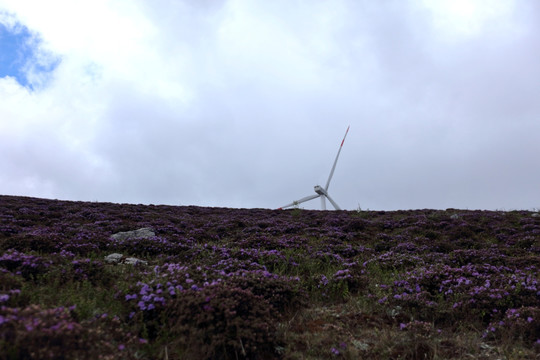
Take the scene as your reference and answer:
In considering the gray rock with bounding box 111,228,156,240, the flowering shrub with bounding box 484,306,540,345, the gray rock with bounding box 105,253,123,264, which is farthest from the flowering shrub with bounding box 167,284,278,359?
the gray rock with bounding box 111,228,156,240

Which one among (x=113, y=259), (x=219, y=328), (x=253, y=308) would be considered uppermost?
(x=113, y=259)

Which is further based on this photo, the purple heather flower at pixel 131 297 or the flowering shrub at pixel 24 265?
the flowering shrub at pixel 24 265

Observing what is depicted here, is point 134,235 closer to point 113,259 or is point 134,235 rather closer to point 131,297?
point 113,259

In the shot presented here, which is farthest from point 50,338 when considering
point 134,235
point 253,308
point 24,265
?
point 134,235

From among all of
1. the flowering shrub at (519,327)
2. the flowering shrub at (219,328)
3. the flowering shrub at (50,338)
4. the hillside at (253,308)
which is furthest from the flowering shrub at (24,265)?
the flowering shrub at (519,327)

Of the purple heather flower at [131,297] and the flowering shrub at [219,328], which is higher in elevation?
the purple heather flower at [131,297]

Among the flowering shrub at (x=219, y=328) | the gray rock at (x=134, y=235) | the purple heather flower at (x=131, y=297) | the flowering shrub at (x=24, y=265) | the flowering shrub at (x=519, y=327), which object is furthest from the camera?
the gray rock at (x=134, y=235)

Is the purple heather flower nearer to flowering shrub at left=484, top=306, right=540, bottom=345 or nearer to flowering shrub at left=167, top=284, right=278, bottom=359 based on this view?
flowering shrub at left=167, top=284, right=278, bottom=359

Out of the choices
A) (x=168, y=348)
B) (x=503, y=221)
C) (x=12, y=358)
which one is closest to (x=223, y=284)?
(x=168, y=348)

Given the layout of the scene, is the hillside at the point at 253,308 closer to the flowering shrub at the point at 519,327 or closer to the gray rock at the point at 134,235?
the flowering shrub at the point at 519,327

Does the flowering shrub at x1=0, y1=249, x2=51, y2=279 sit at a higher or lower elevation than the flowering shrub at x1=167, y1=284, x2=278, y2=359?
higher

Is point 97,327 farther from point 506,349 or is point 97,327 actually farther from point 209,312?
point 506,349

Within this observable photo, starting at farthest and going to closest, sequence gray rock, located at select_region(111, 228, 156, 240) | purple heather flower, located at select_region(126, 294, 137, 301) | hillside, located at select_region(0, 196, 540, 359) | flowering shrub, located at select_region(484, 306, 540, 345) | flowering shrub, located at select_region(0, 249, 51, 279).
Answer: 1. gray rock, located at select_region(111, 228, 156, 240)
2. flowering shrub, located at select_region(0, 249, 51, 279)
3. flowering shrub, located at select_region(484, 306, 540, 345)
4. purple heather flower, located at select_region(126, 294, 137, 301)
5. hillside, located at select_region(0, 196, 540, 359)

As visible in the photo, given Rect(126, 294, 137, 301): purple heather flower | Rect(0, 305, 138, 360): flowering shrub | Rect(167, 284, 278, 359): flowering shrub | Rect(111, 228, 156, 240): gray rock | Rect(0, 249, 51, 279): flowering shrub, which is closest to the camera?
Rect(0, 305, 138, 360): flowering shrub
